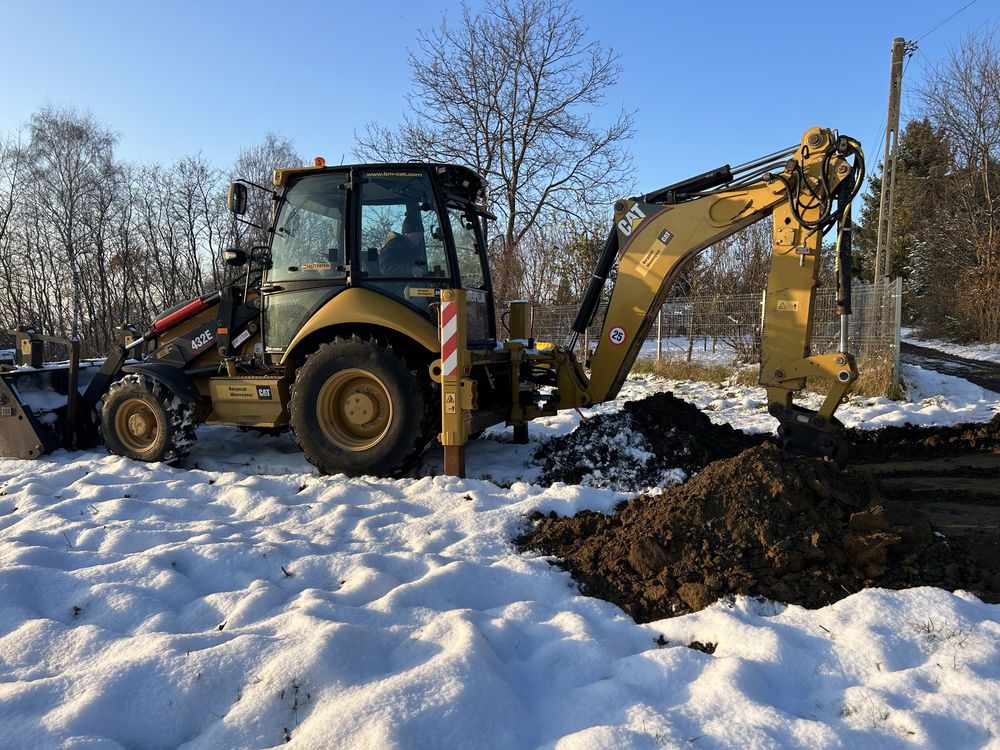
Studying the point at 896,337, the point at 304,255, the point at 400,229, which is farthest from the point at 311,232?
the point at 896,337

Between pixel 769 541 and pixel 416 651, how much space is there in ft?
6.37

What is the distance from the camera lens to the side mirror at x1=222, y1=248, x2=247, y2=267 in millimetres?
6043

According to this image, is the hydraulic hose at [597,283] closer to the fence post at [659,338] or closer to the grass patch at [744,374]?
the grass patch at [744,374]

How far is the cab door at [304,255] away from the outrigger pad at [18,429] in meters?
2.57

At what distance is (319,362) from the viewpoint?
5504 millimetres

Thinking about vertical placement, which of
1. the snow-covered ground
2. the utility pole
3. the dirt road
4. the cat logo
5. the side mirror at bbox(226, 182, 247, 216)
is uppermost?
the utility pole

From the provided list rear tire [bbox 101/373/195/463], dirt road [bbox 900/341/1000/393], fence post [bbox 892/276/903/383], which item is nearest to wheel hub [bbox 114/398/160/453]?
rear tire [bbox 101/373/195/463]

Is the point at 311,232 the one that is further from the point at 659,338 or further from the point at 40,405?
the point at 659,338

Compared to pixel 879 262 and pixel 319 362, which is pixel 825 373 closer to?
pixel 319 362

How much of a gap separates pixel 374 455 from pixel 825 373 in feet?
12.0

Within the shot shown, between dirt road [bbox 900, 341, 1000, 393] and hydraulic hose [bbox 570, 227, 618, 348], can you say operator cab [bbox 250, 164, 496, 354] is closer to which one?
hydraulic hose [bbox 570, 227, 618, 348]

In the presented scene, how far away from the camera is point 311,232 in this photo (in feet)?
19.7

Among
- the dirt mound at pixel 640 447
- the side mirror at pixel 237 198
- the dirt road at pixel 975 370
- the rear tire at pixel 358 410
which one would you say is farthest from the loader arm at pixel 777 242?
the dirt road at pixel 975 370

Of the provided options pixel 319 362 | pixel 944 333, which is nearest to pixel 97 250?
pixel 319 362
